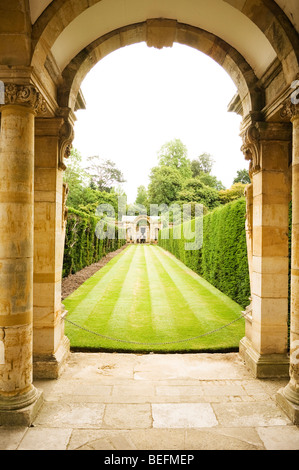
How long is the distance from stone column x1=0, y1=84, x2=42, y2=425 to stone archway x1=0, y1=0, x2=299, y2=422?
7cm

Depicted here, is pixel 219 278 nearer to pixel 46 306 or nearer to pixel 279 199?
pixel 279 199

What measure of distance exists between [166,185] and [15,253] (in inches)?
2054

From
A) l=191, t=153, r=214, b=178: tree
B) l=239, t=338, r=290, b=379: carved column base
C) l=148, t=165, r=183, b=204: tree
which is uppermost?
l=191, t=153, r=214, b=178: tree

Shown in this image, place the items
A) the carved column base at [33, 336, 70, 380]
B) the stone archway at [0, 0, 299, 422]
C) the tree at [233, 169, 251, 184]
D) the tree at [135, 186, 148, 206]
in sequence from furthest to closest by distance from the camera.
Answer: the tree at [135, 186, 148, 206] → the tree at [233, 169, 251, 184] → the carved column base at [33, 336, 70, 380] → the stone archway at [0, 0, 299, 422]

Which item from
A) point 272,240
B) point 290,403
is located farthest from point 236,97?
point 290,403

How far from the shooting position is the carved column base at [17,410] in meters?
3.60

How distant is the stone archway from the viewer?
4.05m

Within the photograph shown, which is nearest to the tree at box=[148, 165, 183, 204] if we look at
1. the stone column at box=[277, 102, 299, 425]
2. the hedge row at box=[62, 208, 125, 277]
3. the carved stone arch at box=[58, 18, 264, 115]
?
the hedge row at box=[62, 208, 125, 277]

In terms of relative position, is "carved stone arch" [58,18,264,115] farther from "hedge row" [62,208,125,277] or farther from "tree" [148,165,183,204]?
"tree" [148,165,183,204]

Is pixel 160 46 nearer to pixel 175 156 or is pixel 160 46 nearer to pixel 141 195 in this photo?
pixel 175 156

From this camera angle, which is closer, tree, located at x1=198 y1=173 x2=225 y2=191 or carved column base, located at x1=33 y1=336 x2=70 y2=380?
carved column base, located at x1=33 y1=336 x2=70 y2=380

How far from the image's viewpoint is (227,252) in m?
11.2

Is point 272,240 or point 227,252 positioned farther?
point 227,252
